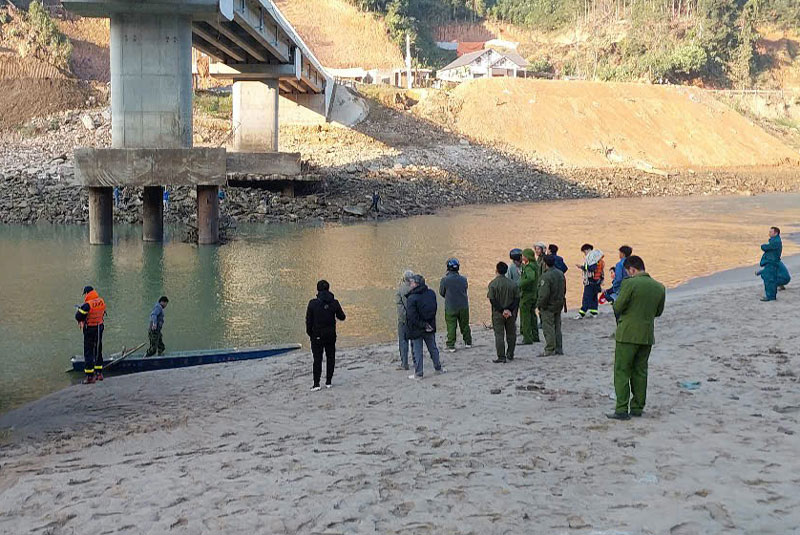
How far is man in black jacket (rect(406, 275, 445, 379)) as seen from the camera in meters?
10.8

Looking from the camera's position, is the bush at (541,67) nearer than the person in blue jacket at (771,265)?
No

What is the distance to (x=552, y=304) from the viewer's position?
38.4ft

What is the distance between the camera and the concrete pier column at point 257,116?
→ 140 feet

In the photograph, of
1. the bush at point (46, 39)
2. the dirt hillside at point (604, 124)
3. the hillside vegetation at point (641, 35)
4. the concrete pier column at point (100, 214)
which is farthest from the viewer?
the hillside vegetation at point (641, 35)

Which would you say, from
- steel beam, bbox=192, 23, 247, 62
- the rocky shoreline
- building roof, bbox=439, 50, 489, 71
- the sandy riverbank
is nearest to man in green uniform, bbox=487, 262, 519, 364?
the sandy riverbank

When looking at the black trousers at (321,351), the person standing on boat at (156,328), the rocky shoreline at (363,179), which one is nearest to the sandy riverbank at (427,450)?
the black trousers at (321,351)

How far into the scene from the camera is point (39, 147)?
47219 mm

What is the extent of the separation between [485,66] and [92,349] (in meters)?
83.7

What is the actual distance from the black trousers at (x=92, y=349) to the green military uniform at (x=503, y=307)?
5.79 metres

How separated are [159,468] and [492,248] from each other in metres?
21.6

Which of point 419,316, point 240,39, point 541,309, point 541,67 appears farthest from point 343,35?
point 419,316

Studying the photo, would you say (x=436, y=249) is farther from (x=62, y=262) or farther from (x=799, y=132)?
(x=799, y=132)

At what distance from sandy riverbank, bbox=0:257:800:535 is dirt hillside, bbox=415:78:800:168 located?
50965 mm

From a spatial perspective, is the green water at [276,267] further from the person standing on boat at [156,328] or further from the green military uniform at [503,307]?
the green military uniform at [503,307]
